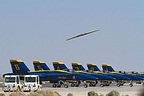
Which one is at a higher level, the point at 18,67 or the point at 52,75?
the point at 18,67

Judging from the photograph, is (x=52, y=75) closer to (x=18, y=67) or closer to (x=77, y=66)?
(x=18, y=67)

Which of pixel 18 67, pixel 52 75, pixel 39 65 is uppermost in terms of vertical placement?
pixel 39 65

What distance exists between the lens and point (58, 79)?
76.6 metres

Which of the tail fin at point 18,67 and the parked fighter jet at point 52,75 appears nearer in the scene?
the parked fighter jet at point 52,75

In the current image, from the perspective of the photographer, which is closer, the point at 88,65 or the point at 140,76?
the point at 140,76

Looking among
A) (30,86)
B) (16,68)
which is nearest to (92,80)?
(16,68)

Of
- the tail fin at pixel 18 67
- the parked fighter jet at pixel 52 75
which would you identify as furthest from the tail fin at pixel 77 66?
the tail fin at pixel 18 67

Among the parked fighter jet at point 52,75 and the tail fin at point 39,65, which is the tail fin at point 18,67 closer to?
the parked fighter jet at point 52,75

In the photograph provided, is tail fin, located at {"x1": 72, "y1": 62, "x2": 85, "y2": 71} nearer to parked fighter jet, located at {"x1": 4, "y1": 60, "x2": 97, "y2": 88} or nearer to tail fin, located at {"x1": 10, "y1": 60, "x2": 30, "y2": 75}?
parked fighter jet, located at {"x1": 4, "y1": 60, "x2": 97, "y2": 88}

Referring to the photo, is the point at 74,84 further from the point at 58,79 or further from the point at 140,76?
the point at 140,76

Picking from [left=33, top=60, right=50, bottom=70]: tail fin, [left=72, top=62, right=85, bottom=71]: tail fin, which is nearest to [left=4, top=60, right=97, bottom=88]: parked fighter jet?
[left=33, top=60, right=50, bottom=70]: tail fin

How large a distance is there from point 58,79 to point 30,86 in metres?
22.5

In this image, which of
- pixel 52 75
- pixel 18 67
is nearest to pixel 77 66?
pixel 18 67

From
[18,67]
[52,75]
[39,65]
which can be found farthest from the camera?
[39,65]
